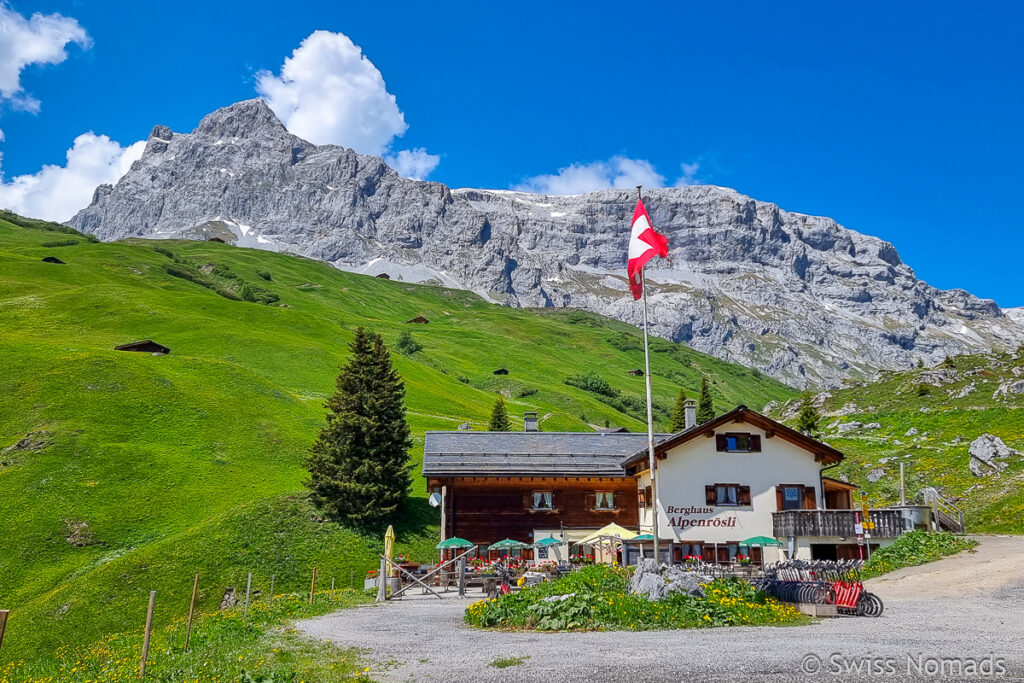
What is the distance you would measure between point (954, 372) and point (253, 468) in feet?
242

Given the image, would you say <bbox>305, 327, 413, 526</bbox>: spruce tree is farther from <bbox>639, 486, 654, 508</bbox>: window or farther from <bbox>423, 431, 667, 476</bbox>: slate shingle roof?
<bbox>639, 486, 654, 508</bbox>: window

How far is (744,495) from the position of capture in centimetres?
3844

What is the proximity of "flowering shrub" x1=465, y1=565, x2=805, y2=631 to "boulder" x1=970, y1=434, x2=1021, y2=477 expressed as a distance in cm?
3357

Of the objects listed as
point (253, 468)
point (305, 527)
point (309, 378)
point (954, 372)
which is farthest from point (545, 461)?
point (954, 372)

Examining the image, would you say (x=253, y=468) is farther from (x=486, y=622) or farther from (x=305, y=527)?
(x=486, y=622)

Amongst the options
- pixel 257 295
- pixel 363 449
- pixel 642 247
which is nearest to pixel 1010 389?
pixel 642 247

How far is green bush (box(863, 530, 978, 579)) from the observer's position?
29.4m

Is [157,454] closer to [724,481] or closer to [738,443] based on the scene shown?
[724,481]

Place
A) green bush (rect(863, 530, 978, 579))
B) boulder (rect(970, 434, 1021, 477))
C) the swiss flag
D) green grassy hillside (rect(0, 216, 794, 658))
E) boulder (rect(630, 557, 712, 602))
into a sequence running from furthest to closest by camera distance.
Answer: boulder (rect(970, 434, 1021, 477)) < green grassy hillside (rect(0, 216, 794, 658)) < green bush (rect(863, 530, 978, 579)) < the swiss flag < boulder (rect(630, 557, 712, 602))

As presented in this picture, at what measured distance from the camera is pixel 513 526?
137ft

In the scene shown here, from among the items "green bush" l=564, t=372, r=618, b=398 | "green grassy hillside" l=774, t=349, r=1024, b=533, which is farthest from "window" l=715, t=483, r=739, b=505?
"green bush" l=564, t=372, r=618, b=398

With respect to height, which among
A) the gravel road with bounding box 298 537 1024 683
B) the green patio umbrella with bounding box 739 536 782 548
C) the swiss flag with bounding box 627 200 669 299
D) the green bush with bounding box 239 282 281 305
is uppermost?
the green bush with bounding box 239 282 281 305

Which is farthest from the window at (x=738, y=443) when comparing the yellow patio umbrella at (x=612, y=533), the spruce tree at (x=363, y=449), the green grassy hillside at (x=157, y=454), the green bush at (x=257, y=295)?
the green bush at (x=257, y=295)

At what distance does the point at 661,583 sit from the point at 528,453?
2576cm
